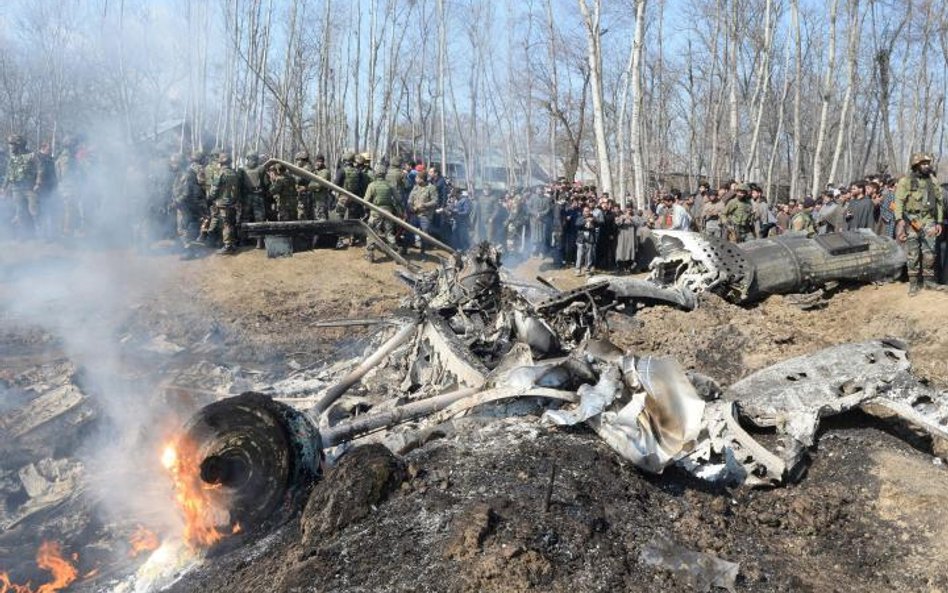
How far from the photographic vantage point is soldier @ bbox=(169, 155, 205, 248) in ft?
42.0

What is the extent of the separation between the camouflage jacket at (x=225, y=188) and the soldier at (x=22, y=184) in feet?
9.93

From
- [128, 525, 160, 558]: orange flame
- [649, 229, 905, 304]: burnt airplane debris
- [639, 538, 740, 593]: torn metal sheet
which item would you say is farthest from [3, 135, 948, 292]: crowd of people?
[639, 538, 740, 593]: torn metal sheet

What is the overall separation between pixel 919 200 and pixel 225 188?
10.3 metres

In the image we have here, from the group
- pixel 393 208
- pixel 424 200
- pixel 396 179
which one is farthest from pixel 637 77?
pixel 393 208

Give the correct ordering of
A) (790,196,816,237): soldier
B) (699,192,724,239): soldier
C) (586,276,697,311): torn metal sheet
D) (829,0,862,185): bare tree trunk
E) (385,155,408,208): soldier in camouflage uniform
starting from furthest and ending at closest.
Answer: (829,0,862,185): bare tree trunk
(385,155,408,208): soldier in camouflage uniform
(699,192,724,239): soldier
(790,196,816,237): soldier
(586,276,697,311): torn metal sheet

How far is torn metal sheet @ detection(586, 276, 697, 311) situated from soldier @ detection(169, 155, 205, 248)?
7924 mm

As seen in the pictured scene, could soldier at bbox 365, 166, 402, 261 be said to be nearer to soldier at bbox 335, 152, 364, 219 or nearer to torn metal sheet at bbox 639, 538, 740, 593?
soldier at bbox 335, 152, 364, 219

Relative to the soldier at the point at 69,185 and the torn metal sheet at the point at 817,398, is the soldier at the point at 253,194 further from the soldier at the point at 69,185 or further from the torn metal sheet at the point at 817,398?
the torn metal sheet at the point at 817,398

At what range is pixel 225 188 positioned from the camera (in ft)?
41.7

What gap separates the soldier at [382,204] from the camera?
43.2ft

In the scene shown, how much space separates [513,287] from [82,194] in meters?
9.35

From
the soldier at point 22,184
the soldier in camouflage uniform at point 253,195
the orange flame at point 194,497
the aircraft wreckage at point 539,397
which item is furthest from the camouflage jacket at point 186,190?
the orange flame at point 194,497

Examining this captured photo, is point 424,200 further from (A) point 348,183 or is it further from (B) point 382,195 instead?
(A) point 348,183

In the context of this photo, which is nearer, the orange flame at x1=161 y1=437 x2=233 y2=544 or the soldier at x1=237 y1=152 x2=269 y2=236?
the orange flame at x1=161 y1=437 x2=233 y2=544
